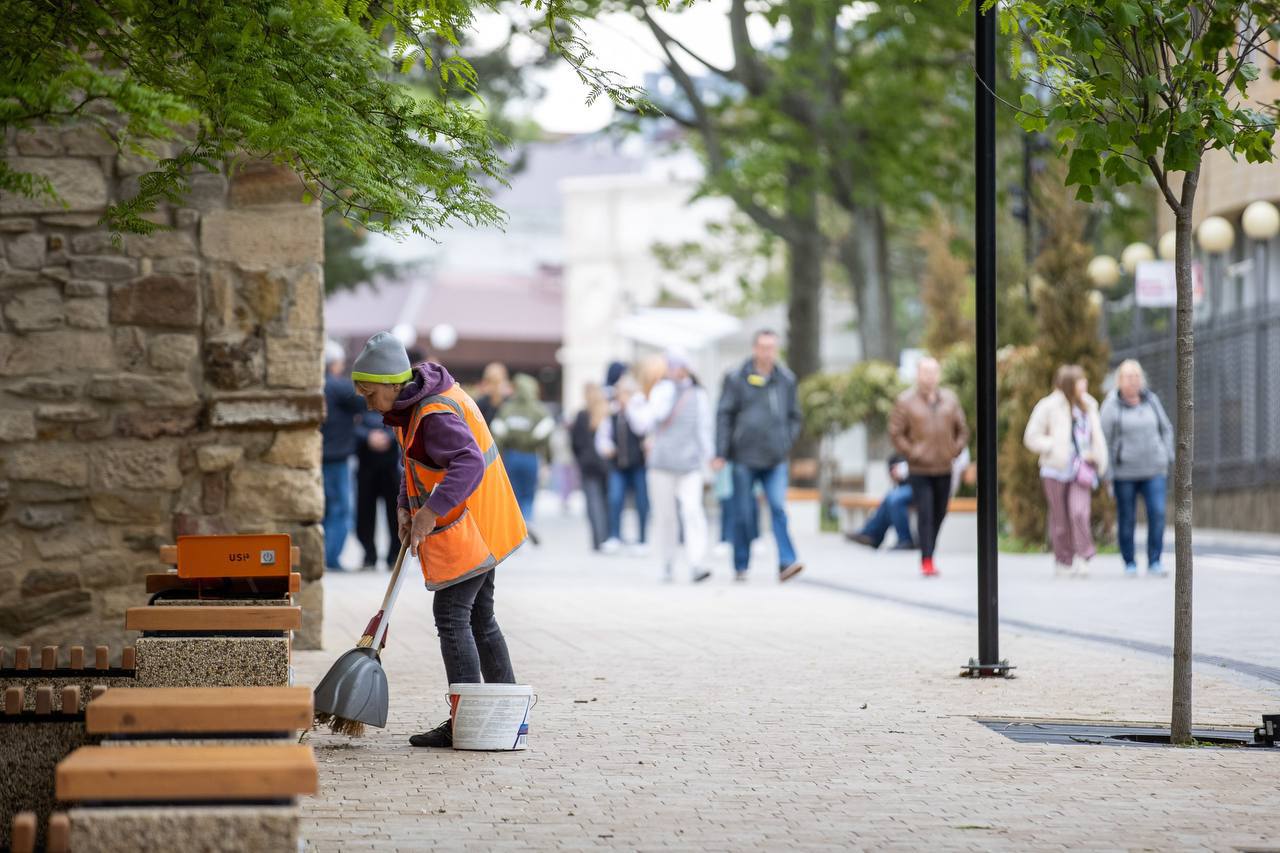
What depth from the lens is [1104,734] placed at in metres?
7.37

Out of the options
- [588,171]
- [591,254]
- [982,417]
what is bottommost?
[982,417]

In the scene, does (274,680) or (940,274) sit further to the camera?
(940,274)

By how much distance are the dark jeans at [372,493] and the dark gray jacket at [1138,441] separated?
643 cm

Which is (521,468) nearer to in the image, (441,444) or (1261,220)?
(1261,220)

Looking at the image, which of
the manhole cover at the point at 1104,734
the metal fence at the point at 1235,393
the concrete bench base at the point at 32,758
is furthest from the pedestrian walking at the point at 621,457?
the concrete bench base at the point at 32,758

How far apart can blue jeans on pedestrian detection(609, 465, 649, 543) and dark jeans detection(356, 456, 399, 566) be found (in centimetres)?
410

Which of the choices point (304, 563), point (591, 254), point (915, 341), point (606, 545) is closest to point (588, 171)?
point (591, 254)

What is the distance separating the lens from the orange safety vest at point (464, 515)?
6.93 m

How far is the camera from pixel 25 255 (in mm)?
9828

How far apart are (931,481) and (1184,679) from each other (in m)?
9.47

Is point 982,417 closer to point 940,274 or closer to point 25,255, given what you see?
point 25,255

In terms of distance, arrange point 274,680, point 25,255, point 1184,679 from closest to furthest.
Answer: point 274,680, point 1184,679, point 25,255

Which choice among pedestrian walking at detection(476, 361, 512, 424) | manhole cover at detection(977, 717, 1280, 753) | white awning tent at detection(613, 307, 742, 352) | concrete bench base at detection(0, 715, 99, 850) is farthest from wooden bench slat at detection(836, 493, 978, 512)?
concrete bench base at detection(0, 715, 99, 850)

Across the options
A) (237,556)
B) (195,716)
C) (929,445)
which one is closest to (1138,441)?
(929,445)
